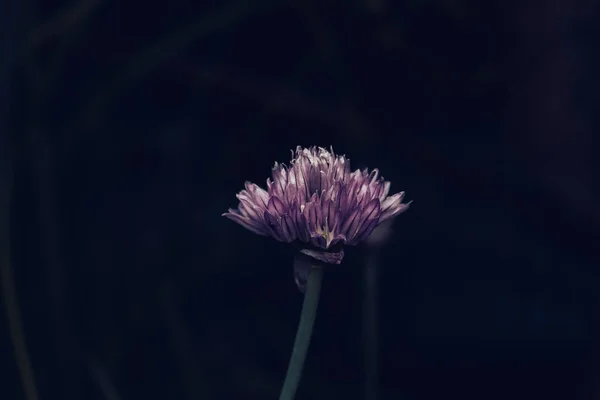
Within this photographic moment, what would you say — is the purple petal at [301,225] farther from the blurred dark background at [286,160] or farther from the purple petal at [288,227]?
the blurred dark background at [286,160]

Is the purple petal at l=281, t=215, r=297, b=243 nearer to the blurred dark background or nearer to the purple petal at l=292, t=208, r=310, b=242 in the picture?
the purple petal at l=292, t=208, r=310, b=242

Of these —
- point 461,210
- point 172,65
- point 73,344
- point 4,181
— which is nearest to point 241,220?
point 4,181

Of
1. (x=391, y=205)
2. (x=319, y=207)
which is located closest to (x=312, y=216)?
(x=319, y=207)

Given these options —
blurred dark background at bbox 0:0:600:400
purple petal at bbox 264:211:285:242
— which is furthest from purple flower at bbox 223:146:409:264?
blurred dark background at bbox 0:0:600:400

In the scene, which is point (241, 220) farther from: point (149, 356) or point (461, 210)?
point (461, 210)

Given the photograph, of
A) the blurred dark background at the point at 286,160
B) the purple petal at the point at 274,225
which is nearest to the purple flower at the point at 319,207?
the purple petal at the point at 274,225

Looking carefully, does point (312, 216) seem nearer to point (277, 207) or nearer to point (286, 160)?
point (277, 207)
